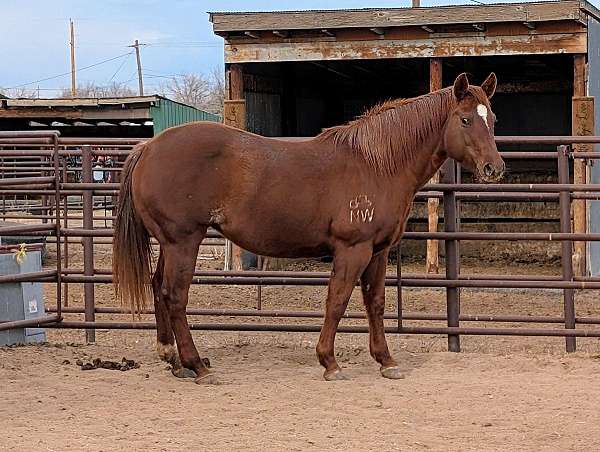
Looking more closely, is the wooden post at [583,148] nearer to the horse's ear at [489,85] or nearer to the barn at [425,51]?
the barn at [425,51]

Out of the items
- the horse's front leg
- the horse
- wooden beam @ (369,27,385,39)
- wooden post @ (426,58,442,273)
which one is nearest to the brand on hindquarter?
the horse

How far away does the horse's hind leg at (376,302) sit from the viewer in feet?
19.1

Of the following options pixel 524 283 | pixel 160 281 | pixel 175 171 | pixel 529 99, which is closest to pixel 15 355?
pixel 160 281

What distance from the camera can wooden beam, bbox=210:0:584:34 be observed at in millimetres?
10695

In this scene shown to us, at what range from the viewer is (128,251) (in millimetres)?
5730

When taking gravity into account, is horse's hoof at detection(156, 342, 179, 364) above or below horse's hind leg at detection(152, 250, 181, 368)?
below

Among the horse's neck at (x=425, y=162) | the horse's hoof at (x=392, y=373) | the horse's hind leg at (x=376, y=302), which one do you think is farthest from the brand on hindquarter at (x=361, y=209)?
the horse's hoof at (x=392, y=373)

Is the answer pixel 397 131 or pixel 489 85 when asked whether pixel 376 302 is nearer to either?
pixel 397 131

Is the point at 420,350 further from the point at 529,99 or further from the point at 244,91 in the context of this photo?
the point at 529,99

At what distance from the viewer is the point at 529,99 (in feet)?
48.9

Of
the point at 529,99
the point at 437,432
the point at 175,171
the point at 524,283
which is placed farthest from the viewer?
the point at 529,99

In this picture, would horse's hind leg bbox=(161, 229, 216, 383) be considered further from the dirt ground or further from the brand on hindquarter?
the brand on hindquarter

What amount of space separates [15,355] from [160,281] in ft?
3.66

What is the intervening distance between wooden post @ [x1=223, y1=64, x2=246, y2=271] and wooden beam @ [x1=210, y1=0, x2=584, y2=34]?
54 centimetres
